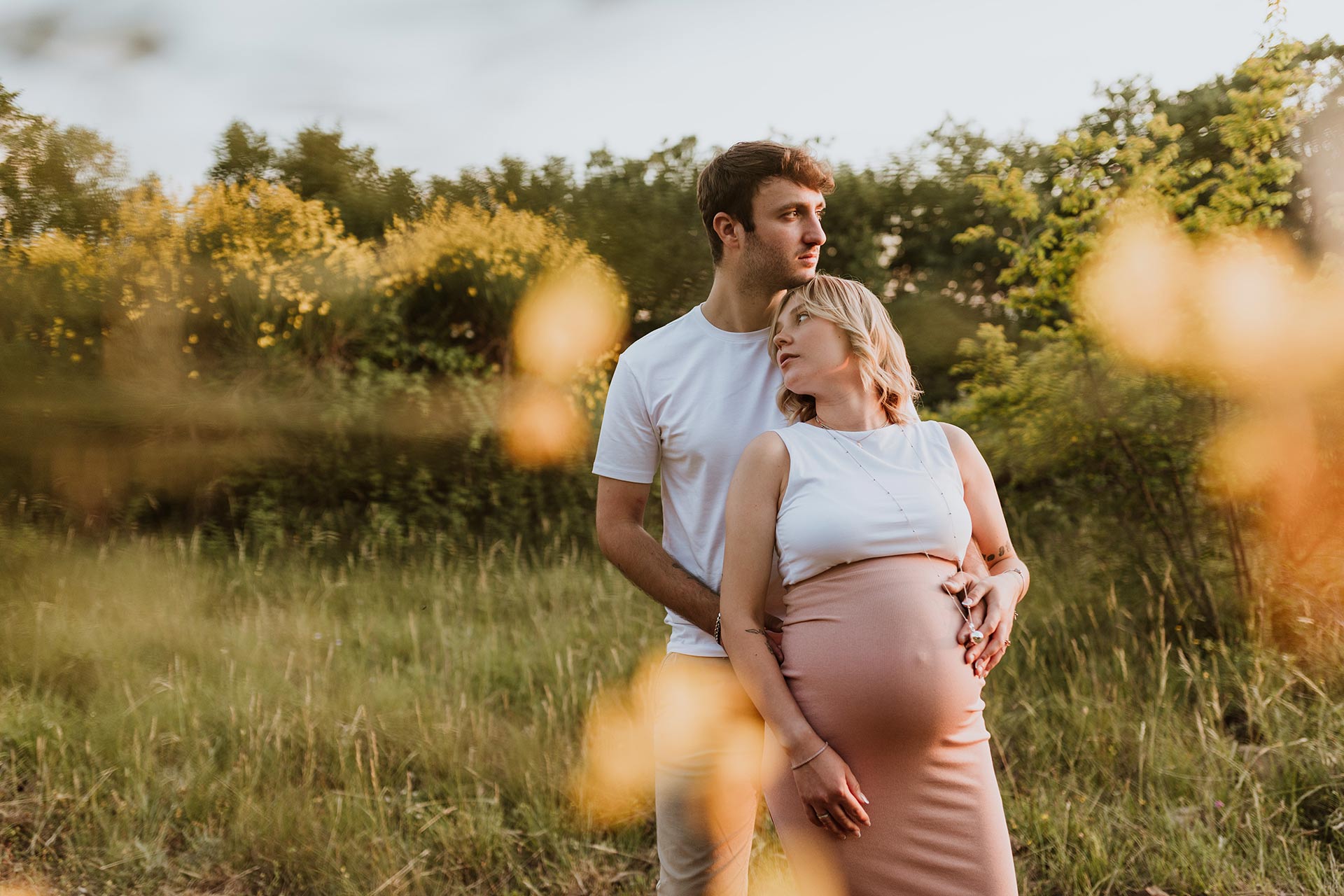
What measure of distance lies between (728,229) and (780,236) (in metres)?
0.15

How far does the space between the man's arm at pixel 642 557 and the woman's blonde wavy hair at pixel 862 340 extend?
45 centimetres

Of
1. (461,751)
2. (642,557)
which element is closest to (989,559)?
(642,557)

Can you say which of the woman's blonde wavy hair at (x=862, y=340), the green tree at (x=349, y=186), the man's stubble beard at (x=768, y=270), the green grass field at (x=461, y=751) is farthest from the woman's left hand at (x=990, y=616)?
the green tree at (x=349, y=186)

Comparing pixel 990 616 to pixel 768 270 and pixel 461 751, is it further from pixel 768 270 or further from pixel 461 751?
pixel 461 751

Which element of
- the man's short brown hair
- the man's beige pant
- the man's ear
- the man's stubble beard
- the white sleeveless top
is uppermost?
the man's short brown hair

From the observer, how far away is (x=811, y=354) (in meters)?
1.80

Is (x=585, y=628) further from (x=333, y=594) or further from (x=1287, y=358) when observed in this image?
(x=1287, y=358)

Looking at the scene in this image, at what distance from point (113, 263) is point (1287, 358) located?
6.91m

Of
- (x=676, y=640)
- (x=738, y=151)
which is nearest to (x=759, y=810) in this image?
(x=676, y=640)

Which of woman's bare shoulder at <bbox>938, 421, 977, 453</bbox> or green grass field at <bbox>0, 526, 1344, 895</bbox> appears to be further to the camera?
green grass field at <bbox>0, 526, 1344, 895</bbox>

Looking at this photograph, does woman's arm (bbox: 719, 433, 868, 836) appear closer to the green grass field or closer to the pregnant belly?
the pregnant belly

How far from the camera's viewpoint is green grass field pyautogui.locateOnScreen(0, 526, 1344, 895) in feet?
9.47

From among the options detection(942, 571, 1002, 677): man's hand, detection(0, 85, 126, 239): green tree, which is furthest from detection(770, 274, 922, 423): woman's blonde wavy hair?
detection(0, 85, 126, 239): green tree

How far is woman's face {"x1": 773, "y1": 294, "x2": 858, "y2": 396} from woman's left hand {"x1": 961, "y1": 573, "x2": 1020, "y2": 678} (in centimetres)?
50
